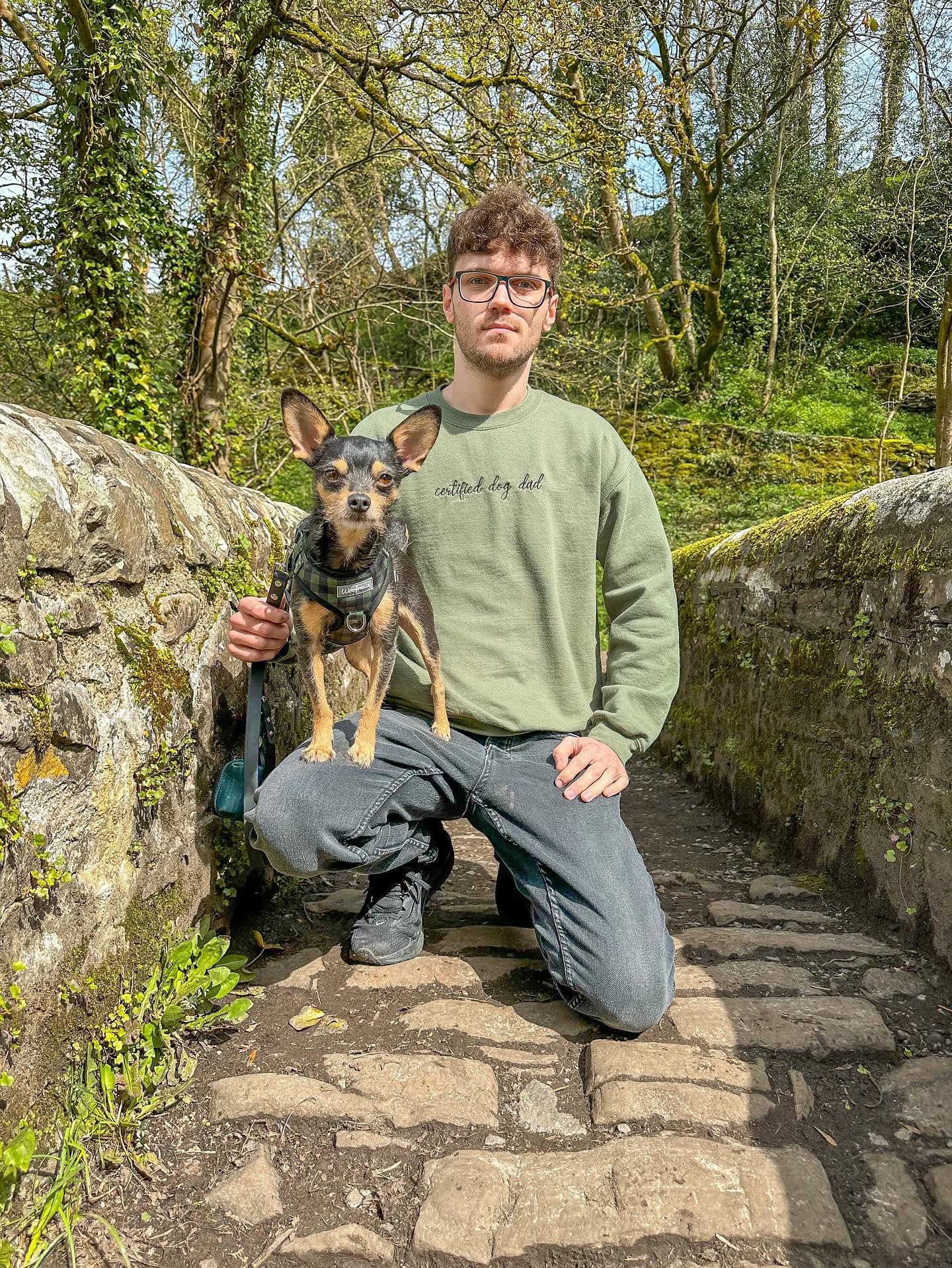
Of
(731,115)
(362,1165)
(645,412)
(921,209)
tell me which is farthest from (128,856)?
(731,115)

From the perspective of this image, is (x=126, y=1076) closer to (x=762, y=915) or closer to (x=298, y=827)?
(x=298, y=827)

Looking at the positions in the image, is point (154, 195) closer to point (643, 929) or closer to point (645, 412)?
point (643, 929)

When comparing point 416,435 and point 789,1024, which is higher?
point 416,435

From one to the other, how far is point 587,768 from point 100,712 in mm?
1432

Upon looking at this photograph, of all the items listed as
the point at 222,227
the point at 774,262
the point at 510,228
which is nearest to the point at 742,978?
the point at 510,228

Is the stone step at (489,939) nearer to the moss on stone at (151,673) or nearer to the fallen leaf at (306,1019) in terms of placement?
the fallen leaf at (306,1019)

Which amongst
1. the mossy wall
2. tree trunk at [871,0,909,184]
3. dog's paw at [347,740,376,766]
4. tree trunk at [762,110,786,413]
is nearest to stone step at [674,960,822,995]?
dog's paw at [347,740,376,766]

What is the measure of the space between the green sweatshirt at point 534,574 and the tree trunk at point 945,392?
24.1 feet

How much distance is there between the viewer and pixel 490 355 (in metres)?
3.00

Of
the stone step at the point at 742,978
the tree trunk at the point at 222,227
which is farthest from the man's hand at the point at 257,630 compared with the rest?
the tree trunk at the point at 222,227

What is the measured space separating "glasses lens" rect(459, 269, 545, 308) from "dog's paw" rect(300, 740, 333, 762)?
1660 mm

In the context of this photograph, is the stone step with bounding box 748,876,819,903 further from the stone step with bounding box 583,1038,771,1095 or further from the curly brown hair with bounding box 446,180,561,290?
the curly brown hair with bounding box 446,180,561,290

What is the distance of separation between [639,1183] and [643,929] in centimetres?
73

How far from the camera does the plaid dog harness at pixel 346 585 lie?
2551mm
